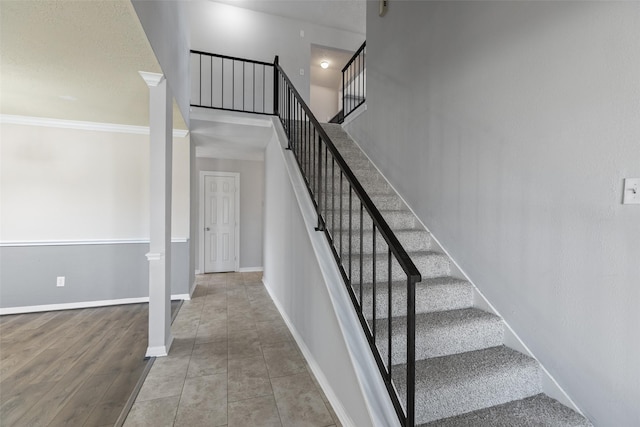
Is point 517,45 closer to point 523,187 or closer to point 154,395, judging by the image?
point 523,187

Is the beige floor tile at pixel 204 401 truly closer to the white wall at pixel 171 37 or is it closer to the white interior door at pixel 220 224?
the white wall at pixel 171 37

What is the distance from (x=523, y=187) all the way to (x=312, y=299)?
1.59 m

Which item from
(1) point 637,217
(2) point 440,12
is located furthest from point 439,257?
(2) point 440,12

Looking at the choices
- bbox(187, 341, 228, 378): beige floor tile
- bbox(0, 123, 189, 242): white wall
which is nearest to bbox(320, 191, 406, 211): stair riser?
bbox(187, 341, 228, 378): beige floor tile

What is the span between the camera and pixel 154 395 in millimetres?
1913

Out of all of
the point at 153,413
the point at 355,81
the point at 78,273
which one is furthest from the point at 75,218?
the point at 355,81

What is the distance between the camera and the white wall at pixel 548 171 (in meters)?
1.30

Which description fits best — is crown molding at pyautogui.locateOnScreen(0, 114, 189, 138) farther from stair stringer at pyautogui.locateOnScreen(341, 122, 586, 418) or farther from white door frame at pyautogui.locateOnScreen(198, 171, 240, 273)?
stair stringer at pyautogui.locateOnScreen(341, 122, 586, 418)

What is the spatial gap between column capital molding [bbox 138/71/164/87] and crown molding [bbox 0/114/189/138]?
1475 mm

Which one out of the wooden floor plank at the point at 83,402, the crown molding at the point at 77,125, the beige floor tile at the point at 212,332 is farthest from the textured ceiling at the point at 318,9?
the wooden floor plank at the point at 83,402

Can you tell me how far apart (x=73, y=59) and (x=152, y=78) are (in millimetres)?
492

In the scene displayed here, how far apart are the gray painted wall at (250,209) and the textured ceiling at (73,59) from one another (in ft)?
8.88

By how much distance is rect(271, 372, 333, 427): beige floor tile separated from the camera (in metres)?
1.70

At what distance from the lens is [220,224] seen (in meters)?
5.79
